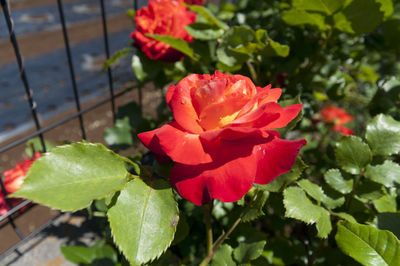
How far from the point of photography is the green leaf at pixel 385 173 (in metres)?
0.56

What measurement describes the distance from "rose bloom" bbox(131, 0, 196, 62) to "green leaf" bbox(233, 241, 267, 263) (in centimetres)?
44

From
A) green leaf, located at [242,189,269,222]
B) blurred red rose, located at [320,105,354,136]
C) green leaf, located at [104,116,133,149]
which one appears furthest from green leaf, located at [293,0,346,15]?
blurred red rose, located at [320,105,354,136]

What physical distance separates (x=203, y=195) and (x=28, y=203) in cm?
74

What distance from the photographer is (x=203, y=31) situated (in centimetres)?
72

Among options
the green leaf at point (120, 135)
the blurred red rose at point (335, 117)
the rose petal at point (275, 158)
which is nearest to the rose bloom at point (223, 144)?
the rose petal at point (275, 158)

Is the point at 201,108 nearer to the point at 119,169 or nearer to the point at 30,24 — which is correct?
the point at 119,169

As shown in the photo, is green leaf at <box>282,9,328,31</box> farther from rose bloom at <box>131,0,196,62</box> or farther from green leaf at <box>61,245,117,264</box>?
green leaf at <box>61,245,117,264</box>

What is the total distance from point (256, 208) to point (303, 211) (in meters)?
0.09

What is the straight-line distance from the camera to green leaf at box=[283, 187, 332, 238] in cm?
49

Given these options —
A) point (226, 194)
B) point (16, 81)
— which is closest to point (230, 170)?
point (226, 194)

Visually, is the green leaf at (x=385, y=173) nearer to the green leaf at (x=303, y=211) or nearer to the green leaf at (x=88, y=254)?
the green leaf at (x=303, y=211)

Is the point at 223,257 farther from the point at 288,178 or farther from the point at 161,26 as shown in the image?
the point at 161,26

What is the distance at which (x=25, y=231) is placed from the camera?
47.6 inches

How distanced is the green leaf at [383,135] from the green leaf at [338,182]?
71mm
